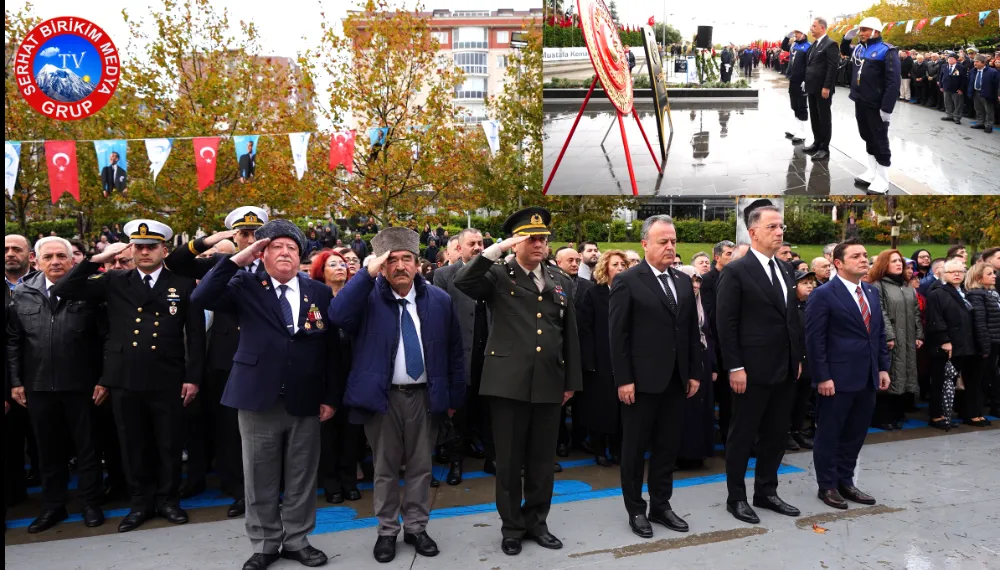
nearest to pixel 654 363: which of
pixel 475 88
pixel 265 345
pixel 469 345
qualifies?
pixel 469 345

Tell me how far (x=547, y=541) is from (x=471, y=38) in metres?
67.2

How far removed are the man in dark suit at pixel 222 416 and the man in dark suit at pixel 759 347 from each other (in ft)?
10.1

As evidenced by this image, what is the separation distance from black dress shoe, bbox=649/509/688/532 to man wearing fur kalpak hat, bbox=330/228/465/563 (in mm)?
1444

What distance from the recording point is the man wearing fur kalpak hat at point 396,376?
4328mm

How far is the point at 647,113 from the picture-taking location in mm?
12695

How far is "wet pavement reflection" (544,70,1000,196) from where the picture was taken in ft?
39.7

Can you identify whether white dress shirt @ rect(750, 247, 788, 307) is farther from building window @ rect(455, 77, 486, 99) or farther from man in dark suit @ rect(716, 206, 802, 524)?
building window @ rect(455, 77, 486, 99)

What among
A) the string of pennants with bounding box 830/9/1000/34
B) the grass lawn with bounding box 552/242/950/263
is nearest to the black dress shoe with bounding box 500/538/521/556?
the string of pennants with bounding box 830/9/1000/34

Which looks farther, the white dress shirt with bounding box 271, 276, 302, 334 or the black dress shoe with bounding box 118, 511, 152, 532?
the black dress shoe with bounding box 118, 511, 152, 532

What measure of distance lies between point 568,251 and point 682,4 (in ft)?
26.5

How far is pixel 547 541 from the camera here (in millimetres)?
4523

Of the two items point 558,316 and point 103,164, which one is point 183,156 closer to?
point 103,164

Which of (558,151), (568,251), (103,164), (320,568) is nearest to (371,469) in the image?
(320,568)

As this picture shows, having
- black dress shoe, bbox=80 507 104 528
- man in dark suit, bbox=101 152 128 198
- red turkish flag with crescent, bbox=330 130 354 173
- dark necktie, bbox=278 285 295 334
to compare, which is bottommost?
black dress shoe, bbox=80 507 104 528
